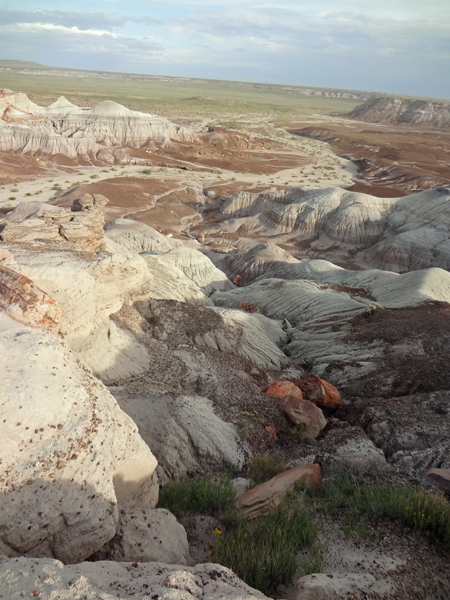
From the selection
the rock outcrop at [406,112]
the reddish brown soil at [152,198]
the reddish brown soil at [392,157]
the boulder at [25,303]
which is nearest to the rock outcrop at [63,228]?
the boulder at [25,303]

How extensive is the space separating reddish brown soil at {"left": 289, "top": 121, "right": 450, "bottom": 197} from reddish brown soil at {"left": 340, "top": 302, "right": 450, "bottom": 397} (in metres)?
34.6

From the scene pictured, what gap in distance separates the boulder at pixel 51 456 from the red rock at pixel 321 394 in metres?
7.23

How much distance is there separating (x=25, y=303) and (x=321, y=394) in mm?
8295

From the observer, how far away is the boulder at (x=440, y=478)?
668 centimetres

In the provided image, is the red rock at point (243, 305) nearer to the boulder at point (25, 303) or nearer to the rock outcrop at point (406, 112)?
the boulder at point (25, 303)

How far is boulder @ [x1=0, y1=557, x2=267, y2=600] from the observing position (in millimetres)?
3172

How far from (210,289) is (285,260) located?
7335mm

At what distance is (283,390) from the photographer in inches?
458

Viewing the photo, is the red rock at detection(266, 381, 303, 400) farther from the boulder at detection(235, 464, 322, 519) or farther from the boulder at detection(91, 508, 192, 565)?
the boulder at detection(91, 508, 192, 565)

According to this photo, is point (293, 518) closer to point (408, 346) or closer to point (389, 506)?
point (389, 506)

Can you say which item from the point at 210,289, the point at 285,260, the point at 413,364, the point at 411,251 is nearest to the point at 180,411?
the point at 413,364

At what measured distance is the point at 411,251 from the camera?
30.0m

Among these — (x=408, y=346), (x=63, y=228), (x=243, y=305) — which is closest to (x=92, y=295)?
(x=63, y=228)

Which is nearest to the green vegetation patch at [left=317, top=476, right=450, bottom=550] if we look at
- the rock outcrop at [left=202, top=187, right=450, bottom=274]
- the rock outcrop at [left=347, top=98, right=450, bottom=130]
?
the rock outcrop at [left=202, top=187, right=450, bottom=274]
